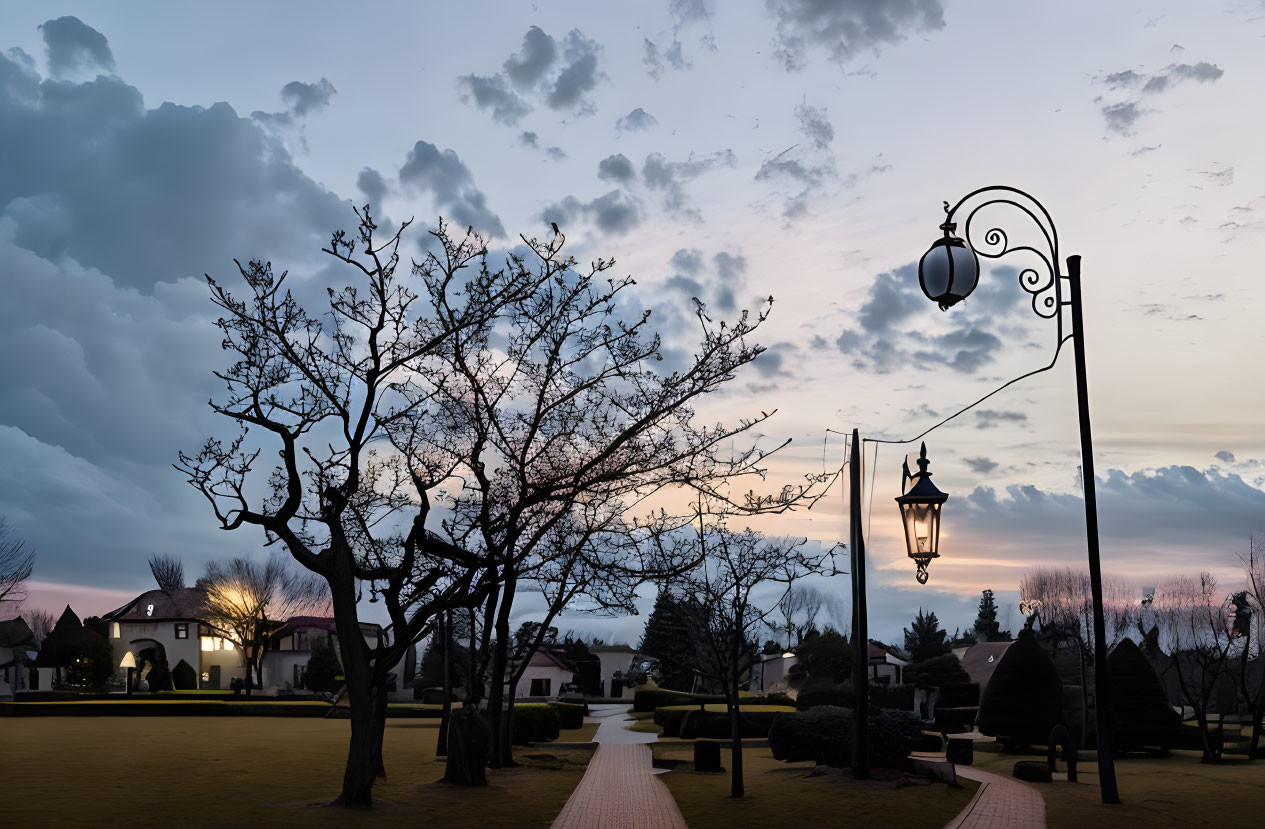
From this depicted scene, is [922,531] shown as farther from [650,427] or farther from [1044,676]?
[1044,676]

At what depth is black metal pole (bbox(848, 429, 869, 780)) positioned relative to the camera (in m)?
23.5

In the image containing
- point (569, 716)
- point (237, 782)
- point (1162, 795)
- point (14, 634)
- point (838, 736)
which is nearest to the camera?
point (1162, 795)

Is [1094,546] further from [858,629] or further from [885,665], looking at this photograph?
[885,665]

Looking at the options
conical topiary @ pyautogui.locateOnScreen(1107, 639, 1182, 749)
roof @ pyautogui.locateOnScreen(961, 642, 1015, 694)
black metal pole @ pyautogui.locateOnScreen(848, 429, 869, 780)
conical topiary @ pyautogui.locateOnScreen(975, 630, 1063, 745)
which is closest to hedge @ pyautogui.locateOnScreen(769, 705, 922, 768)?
black metal pole @ pyautogui.locateOnScreen(848, 429, 869, 780)

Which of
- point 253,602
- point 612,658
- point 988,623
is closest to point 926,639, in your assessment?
point 988,623

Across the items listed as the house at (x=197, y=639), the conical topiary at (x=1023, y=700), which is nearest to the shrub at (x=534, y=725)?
the conical topiary at (x=1023, y=700)

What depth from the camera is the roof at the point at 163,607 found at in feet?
287

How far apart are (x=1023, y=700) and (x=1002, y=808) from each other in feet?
63.1

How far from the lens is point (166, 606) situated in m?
88.6

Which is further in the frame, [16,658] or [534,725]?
[16,658]

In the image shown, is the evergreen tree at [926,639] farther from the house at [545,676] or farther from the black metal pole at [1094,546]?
the black metal pole at [1094,546]

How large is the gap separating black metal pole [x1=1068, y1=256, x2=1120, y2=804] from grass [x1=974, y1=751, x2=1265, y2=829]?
0.75 metres

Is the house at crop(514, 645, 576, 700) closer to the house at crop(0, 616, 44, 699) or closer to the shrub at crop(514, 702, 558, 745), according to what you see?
the house at crop(0, 616, 44, 699)

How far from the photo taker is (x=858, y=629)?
24062mm
